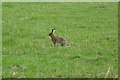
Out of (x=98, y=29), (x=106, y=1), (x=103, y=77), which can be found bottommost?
(x=103, y=77)

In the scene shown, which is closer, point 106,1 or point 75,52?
point 75,52

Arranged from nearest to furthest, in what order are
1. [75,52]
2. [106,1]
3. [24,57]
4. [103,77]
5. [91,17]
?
[103,77], [24,57], [75,52], [91,17], [106,1]

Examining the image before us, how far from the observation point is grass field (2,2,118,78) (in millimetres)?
13141

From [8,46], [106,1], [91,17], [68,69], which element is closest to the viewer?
[68,69]

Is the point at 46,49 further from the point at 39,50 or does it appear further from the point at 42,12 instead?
the point at 42,12

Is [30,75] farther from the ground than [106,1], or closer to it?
closer to it

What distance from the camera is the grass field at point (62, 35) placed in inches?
517

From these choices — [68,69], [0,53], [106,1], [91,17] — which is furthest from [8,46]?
[106,1]

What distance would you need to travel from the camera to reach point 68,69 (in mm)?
13164

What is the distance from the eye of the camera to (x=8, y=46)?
17.2 m

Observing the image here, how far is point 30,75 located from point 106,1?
22.0 m

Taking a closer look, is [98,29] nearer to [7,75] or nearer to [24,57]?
[24,57]

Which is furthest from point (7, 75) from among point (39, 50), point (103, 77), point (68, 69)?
point (39, 50)

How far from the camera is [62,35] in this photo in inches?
813
